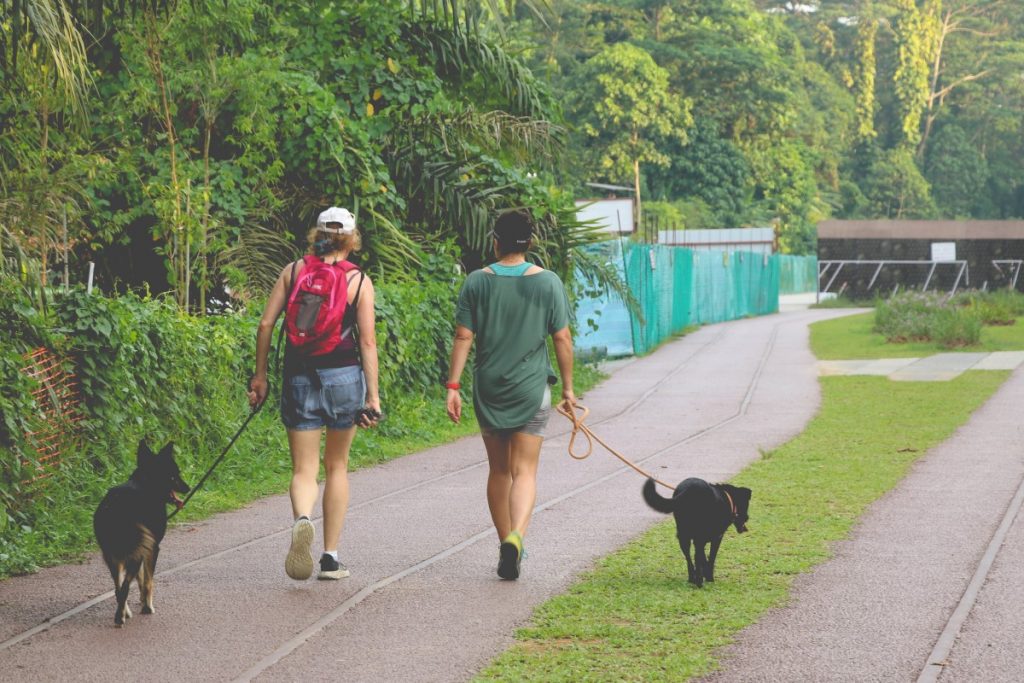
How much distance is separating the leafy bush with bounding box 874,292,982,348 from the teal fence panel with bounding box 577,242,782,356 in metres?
4.86

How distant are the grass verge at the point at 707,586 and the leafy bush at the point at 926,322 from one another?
1525 centimetres

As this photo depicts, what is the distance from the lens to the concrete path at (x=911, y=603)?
5.65 m

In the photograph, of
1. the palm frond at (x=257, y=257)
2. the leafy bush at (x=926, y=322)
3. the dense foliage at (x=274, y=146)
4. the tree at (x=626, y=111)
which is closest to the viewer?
the dense foliage at (x=274, y=146)

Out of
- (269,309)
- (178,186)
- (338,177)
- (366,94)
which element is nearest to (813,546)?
(269,309)

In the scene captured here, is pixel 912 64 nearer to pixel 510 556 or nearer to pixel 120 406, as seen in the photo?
pixel 120 406

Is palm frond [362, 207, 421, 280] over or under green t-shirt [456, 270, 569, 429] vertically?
under

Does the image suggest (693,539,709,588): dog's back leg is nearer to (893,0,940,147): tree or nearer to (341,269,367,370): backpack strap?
(341,269,367,370): backpack strap

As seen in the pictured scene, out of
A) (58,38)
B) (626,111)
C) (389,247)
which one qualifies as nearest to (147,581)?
(58,38)

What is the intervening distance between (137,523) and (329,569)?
131cm

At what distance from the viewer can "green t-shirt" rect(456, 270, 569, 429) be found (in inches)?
288

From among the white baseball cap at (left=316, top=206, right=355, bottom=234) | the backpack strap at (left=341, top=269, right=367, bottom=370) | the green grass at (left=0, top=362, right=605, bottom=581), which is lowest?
the green grass at (left=0, top=362, right=605, bottom=581)

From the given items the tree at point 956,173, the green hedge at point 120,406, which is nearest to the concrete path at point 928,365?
the green hedge at point 120,406

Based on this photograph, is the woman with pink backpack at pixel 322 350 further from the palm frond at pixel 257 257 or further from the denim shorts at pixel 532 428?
the palm frond at pixel 257 257

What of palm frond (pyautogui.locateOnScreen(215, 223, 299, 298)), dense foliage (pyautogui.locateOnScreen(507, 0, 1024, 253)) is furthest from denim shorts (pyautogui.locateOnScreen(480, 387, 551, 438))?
dense foliage (pyautogui.locateOnScreen(507, 0, 1024, 253))
